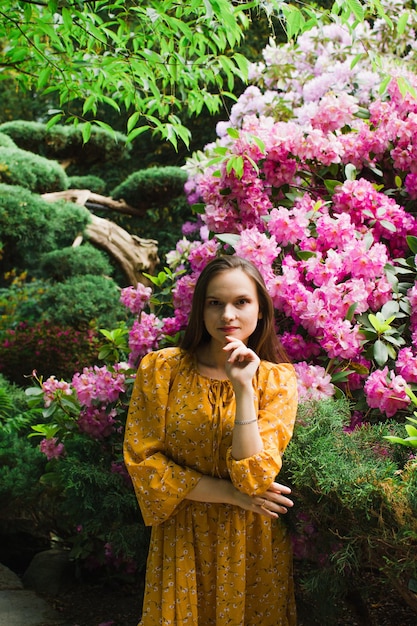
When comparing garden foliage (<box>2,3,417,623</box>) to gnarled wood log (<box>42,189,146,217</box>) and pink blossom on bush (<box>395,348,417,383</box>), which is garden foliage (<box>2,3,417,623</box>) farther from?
gnarled wood log (<box>42,189,146,217</box>)

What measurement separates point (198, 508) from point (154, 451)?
19 centimetres

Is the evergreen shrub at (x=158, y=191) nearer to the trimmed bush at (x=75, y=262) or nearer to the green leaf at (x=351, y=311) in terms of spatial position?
the trimmed bush at (x=75, y=262)

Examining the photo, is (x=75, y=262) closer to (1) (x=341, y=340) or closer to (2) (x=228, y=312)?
(1) (x=341, y=340)

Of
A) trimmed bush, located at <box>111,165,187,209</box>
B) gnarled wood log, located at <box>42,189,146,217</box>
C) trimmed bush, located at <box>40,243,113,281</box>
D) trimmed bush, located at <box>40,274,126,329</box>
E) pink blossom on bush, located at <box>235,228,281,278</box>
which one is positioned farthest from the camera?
trimmed bush, located at <box>111,165,187,209</box>

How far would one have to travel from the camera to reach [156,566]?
1.87 m

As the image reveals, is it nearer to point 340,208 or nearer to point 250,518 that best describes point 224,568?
point 250,518

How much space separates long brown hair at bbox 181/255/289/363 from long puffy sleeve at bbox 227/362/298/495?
8 cm

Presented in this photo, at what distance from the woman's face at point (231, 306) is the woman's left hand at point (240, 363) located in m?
0.13

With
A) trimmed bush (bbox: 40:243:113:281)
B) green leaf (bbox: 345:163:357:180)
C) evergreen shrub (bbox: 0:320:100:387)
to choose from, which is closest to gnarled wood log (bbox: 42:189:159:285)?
trimmed bush (bbox: 40:243:113:281)

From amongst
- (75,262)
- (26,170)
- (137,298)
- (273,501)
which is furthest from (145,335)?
(75,262)

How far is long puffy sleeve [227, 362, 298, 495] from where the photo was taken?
1650 mm

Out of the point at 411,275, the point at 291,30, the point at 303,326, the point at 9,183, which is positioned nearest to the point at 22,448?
the point at 303,326

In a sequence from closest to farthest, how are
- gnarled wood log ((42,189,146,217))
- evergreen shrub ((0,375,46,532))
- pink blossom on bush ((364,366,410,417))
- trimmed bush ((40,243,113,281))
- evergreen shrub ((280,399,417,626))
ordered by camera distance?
evergreen shrub ((280,399,417,626)) → pink blossom on bush ((364,366,410,417)) → evergreen shrub ((0,375,46,532)) → trimmed bush ((40,243,113,281)) → gnarled wood log ((42,189,146,217))

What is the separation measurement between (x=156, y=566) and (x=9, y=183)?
14.7ft
